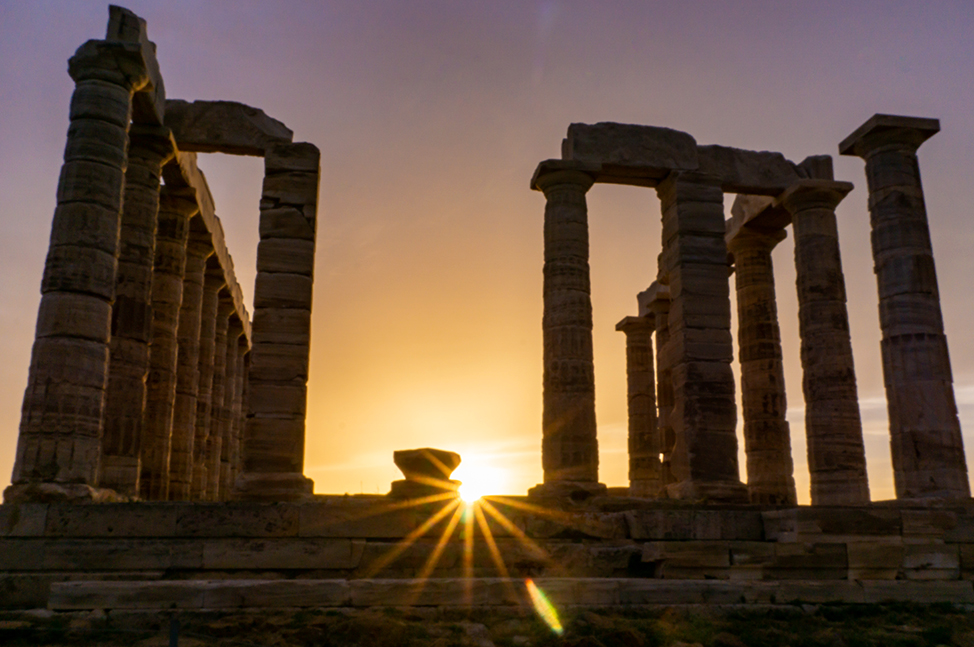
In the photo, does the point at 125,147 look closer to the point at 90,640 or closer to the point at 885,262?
the point at 90,640

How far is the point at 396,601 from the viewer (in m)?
10.3

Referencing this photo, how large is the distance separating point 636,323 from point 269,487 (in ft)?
68.2

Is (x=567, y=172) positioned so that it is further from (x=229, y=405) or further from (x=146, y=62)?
(x=229, y=405)

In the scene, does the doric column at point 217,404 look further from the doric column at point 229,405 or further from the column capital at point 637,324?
the column capital at point 637,324

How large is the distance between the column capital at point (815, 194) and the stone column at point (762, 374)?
9.66 feet

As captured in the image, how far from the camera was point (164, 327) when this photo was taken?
21750 mm

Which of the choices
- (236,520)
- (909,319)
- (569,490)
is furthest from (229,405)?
(909,319)

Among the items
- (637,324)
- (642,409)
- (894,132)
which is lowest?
(642,409)

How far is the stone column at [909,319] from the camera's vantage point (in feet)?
56.7

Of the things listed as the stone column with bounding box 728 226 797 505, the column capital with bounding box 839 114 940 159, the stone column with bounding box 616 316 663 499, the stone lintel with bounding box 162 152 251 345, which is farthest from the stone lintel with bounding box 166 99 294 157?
the stone column with bounding box 616 316 663 499

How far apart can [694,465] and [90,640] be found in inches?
514

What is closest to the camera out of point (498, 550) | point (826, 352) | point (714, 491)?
point (498, 550)

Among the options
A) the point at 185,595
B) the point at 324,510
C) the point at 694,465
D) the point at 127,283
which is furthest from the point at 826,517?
the point at 127,283

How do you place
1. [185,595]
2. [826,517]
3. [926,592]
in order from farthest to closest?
[826,517] < [926,592] < [185,595]
